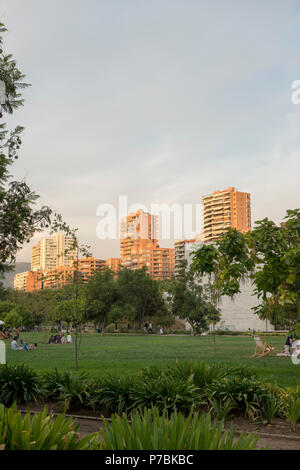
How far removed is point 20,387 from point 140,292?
199 feet

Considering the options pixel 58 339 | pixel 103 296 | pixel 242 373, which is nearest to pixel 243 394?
pixel 242 373

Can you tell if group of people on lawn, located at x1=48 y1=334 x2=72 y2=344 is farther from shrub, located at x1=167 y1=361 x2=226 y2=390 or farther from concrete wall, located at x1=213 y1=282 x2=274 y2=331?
concrete wall, located at x1=213 y1=282 x2=274 y2=331

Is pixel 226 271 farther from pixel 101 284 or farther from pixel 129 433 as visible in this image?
pixel 101 284

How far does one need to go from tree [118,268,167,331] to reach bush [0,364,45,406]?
58.8 m

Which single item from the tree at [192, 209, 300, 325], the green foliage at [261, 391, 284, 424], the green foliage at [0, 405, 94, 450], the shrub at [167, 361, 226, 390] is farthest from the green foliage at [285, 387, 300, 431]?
the green foliage at [0, 405, 94, 450]

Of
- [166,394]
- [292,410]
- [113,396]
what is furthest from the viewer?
[113,396]

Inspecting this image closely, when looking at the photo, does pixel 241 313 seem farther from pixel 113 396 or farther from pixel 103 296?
pixel 113 396

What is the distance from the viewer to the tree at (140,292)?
6981cm

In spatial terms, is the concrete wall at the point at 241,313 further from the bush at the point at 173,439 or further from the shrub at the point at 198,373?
the bush at the point at 173,439

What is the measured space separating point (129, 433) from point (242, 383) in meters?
5.68

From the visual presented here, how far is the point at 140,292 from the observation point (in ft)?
231

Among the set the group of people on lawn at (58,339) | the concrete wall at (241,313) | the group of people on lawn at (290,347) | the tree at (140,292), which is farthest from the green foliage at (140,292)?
the group of people on lawn at (290,347)

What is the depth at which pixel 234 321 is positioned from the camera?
8700cm

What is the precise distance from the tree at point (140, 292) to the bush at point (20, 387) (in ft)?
193
